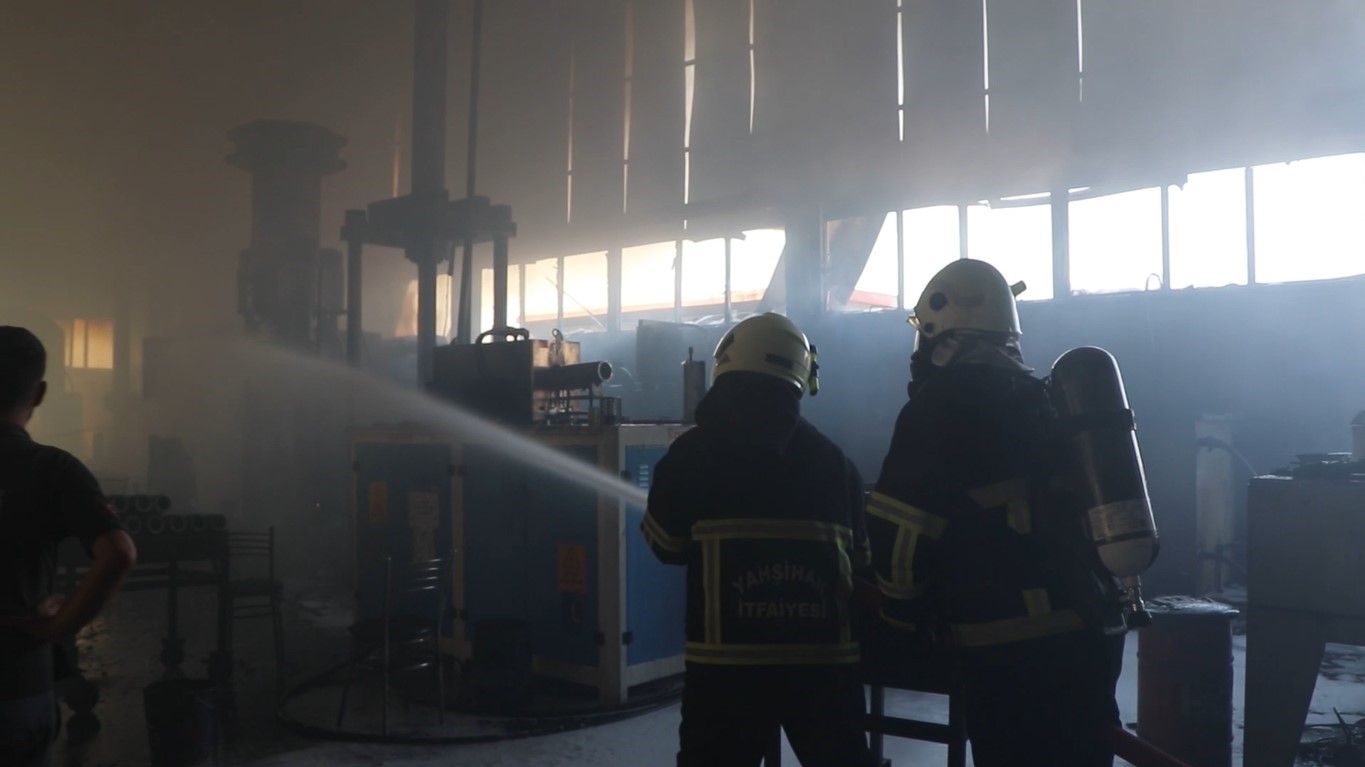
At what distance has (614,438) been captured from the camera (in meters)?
4.83

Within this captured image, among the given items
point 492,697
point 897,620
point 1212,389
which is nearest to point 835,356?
point 1212,389

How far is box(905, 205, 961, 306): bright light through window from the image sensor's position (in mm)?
10047

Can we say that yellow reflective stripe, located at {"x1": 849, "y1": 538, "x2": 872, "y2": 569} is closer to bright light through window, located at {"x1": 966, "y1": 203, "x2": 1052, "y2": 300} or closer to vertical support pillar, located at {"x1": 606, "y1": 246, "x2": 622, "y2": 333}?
bright light through window, located at {"x1": 966, "y1": 203, "x2": 1052, "y2": 300}

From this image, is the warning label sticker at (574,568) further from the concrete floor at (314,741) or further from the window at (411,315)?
the window at (411,315)

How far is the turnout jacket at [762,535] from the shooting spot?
1.99 meters

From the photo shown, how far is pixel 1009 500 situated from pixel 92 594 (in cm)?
184

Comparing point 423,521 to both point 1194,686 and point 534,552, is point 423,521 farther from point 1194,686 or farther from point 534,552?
point 1194,686

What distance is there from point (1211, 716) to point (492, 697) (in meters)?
3.23

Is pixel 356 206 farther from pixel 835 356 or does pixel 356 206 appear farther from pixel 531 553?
pixel 531 553

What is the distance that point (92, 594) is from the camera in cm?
175

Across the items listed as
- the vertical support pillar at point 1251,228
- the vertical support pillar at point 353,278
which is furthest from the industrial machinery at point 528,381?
the vertical support pillar at point 1251,228

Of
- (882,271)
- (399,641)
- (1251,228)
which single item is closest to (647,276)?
(882,271)

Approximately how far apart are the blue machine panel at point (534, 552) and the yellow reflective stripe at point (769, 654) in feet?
9.44

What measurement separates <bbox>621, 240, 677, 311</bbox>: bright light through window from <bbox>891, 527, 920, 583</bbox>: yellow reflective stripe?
10.3 meters
